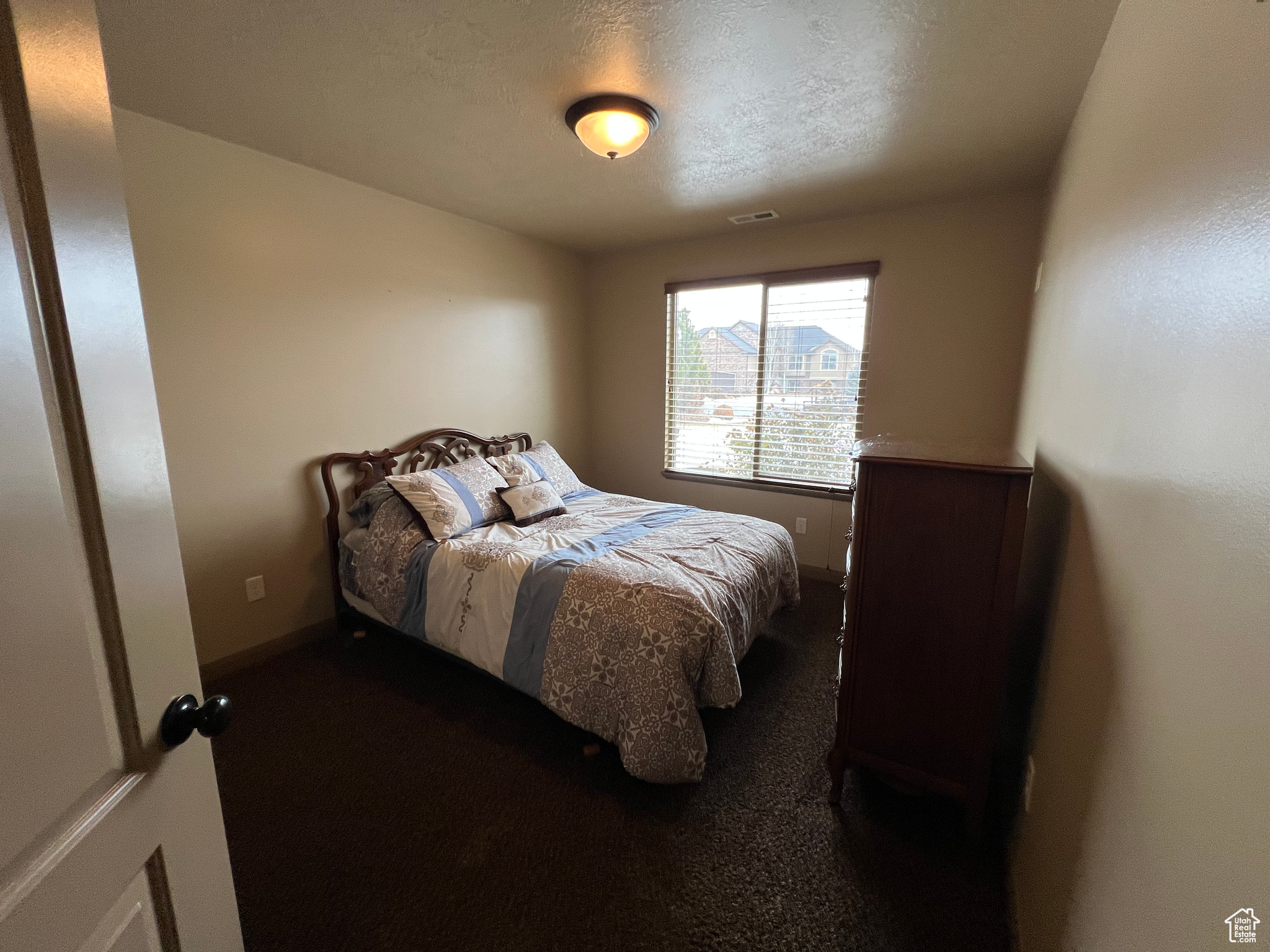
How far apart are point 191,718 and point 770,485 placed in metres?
3.40

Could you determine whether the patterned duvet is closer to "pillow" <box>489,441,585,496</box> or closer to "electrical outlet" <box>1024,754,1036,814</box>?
"pillow" <box>489,441,585,496</box>

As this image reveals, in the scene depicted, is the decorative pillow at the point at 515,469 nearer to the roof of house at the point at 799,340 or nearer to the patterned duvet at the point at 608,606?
the patterned duvet at the point at 608,606

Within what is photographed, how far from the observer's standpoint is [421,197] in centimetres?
293

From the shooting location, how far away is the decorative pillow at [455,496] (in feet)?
8.45

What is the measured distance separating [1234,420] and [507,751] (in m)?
2.14

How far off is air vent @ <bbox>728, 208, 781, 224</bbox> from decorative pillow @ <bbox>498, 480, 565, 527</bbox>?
2.09m

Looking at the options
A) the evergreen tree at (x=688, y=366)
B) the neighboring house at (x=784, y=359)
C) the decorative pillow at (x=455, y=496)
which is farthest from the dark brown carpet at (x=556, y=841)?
the evergreen tree at (x=688, y=366)

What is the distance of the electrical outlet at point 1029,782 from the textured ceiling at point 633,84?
6.94ft

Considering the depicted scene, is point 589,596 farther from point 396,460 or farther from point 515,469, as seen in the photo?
point 396,460

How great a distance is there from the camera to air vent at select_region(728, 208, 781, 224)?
315 centimetres

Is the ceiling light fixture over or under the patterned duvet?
over

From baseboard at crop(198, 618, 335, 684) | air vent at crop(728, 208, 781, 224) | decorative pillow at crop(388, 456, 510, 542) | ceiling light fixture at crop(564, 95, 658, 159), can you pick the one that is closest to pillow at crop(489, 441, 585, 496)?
decorative pillow at crop(388, 456, 510, 542)

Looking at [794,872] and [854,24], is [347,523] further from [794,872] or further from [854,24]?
[854,24]

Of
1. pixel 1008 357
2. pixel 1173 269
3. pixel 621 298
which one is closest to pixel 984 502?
pixel 1173 269
